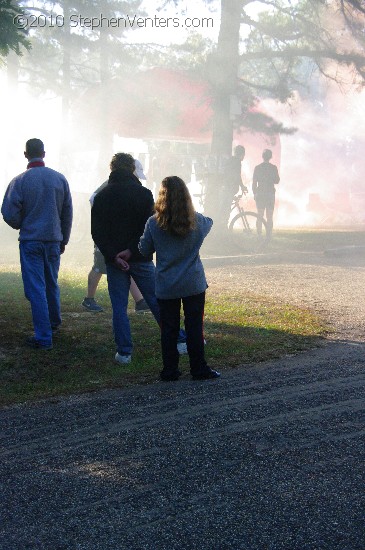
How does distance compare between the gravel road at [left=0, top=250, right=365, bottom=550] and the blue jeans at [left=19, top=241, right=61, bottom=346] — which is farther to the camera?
the blue jeans at [left=19, top=241, right=61, bottom=346]

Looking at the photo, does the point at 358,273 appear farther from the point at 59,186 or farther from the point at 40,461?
the point at 40,461

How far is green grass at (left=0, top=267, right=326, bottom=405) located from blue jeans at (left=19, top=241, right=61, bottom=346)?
0.74 ft

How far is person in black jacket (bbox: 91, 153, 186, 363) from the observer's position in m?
7.30

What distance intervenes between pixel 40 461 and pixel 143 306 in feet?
16.2

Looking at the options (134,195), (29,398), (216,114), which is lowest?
(29,398)

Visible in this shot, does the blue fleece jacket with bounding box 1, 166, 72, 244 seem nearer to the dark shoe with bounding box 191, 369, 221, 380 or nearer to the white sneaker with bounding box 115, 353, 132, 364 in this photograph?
the white sneaker with bounding box 115, 353, 132, 364

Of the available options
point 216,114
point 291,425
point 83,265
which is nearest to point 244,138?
point 216,114

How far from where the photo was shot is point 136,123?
82.5 ft

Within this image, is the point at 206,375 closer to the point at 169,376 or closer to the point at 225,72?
the point at 169,376

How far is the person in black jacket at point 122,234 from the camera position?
24.0 ft

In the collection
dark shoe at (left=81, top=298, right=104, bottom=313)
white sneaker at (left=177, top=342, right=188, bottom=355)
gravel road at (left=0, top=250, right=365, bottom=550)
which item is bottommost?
gravel road at (left=0, top=250, right=365, bottom=550)

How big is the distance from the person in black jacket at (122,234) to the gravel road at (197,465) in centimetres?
97

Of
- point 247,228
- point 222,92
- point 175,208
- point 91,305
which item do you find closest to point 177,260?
point 175,208

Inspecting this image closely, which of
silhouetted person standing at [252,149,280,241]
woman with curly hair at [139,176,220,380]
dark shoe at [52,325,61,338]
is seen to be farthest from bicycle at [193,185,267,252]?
woman with curly hair at [139,176,220,380]
